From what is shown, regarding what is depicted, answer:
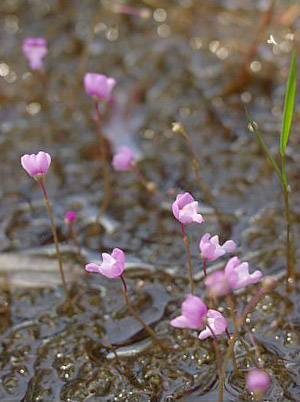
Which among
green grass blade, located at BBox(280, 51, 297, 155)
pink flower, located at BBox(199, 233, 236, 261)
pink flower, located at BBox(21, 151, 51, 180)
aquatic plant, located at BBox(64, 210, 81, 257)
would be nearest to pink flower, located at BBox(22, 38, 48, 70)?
aquatic plant, located at BBox(64, 210, 81, 257)

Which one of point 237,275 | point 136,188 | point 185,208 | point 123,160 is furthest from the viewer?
point 136,188

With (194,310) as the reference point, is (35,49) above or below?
below

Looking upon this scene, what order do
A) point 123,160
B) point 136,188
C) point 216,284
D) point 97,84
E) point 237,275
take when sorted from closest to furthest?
point 216,284, point 237,275, point 97,84, point 123,160, point 136,188

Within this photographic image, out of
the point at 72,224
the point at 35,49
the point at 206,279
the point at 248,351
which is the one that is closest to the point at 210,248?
the point at 206,279

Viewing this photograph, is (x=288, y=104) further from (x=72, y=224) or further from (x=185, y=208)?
(x=72, y=224)

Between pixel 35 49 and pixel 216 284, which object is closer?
pixel 216 284

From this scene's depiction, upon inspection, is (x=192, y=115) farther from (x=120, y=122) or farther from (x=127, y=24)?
(x=127, y=24)

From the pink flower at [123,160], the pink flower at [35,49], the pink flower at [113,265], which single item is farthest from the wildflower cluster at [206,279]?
the pink flower at [35,49]

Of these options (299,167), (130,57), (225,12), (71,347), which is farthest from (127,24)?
(71,347)
